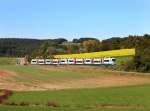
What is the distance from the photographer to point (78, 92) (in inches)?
1751

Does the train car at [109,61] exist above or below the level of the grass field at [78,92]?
above

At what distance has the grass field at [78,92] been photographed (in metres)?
32.6

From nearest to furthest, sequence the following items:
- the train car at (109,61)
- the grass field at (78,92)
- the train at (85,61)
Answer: the grass field at (78,92)
the train car at (109,61)
the train at (85,61)

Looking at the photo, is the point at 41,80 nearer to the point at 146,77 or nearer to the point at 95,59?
the point at 146,77

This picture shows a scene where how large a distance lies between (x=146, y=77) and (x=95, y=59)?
135 feet

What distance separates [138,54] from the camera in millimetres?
89125

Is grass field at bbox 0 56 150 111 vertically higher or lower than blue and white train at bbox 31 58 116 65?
lower

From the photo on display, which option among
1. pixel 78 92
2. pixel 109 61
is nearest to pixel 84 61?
pixel 109 61

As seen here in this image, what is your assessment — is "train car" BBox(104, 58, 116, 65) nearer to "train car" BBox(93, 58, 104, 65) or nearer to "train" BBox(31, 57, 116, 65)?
"train" BBox(31, 57, 116, 65)

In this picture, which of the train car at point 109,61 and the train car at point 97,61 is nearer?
the train car at point 109,61

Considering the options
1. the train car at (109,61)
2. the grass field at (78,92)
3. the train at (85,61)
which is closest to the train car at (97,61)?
the train at (85,61)

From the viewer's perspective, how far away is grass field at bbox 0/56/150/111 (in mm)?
32594

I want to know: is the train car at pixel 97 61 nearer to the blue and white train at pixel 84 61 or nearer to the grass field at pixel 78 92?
the blue and white train at pixel 84 61

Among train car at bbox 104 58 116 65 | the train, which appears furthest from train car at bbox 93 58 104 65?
train car at bbox 104 58 116 65
